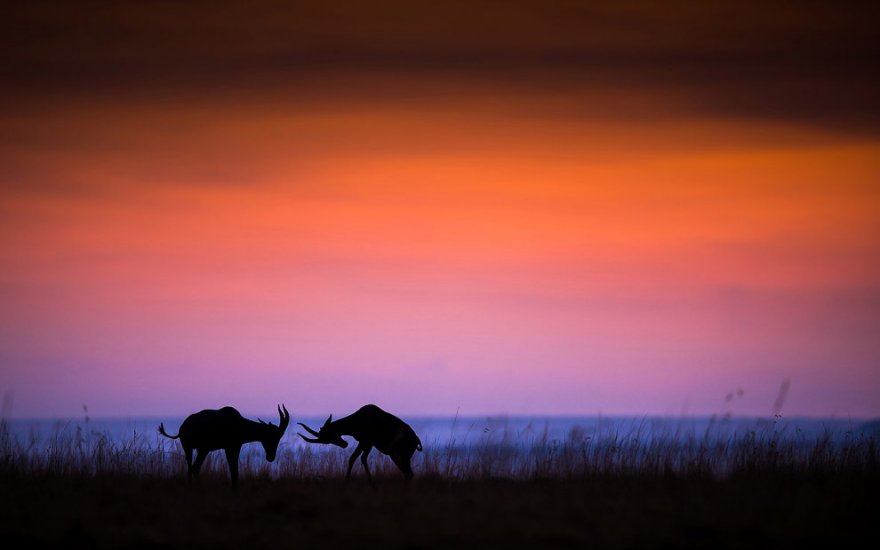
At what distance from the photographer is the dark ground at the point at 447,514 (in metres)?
11.3

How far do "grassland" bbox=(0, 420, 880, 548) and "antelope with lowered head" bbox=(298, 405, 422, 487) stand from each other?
0.50 meters

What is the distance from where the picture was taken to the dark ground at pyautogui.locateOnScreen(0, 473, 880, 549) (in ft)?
37.0

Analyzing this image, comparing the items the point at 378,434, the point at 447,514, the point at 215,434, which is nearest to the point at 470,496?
the point at 447,514

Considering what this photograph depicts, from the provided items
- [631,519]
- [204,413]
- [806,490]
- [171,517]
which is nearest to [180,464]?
[204,413]

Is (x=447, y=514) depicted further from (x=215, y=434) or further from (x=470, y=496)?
(x=215, y=434)

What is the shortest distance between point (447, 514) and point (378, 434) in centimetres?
439

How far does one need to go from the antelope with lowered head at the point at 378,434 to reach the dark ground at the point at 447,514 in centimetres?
72

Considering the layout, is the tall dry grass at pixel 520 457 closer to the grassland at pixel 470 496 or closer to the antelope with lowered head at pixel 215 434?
the grassland at pixel 470 496

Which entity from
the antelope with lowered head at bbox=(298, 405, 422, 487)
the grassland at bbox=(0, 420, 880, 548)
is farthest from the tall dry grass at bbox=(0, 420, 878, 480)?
the antelope with lowered head at bbox=(298, 405, 422, 487)

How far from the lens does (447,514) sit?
1259 cm

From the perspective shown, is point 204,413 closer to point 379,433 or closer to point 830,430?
point 379,433

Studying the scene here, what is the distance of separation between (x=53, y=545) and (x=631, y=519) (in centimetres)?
652

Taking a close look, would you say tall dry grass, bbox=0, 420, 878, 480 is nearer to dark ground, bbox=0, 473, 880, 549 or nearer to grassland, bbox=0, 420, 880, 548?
grassland, bbox=0, 420, 880, 548

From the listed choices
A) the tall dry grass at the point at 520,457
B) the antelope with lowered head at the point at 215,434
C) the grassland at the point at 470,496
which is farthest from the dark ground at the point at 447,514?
the tall dry grass at the point at 520,457
